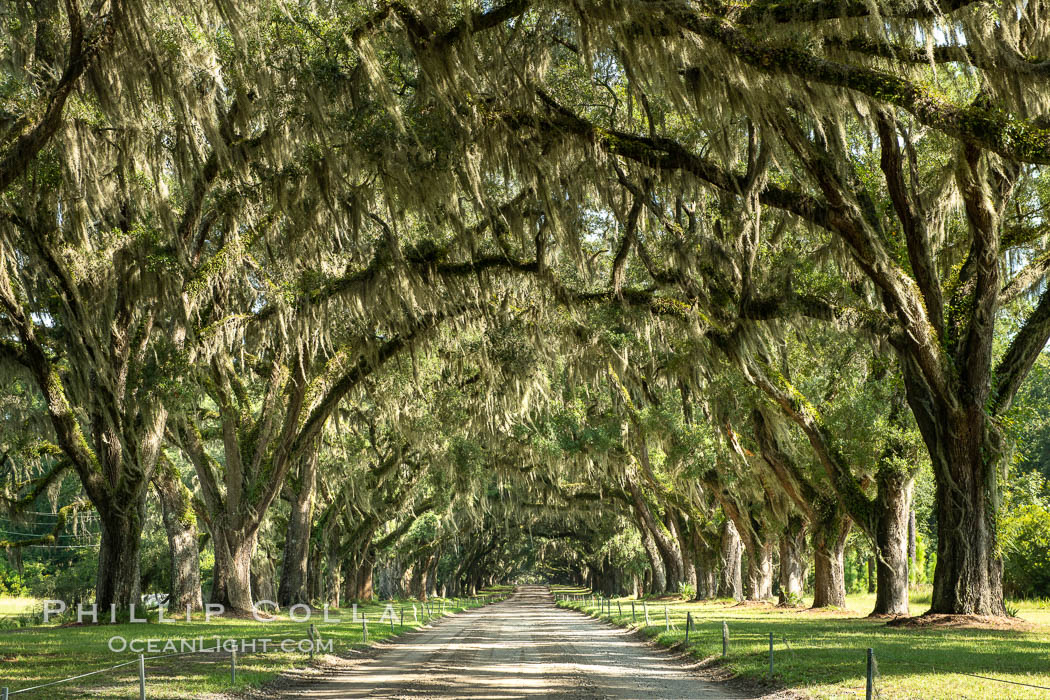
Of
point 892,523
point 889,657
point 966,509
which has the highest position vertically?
point 966,509

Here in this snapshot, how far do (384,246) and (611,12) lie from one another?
6.71m

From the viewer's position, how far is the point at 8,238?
12.0 metres

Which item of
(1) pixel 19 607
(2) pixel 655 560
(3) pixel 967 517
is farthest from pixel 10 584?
(3) pixel 967 517

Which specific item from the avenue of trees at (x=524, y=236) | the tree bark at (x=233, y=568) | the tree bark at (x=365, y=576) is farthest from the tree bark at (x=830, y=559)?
the tree bark at (x=365, y=576)

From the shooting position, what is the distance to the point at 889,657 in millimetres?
11211

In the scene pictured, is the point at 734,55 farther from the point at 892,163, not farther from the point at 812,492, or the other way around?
the point at 812,492

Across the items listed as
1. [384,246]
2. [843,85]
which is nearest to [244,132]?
[384,246]

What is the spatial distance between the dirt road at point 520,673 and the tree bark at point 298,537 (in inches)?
267

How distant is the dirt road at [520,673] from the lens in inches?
395

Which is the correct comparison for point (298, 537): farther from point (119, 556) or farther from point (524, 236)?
point (524, 236)

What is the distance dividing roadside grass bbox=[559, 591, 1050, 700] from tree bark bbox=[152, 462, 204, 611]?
11230mm

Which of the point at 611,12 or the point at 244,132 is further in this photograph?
the point at 244,132

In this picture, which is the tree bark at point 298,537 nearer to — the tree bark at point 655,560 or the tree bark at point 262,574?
the tree bark at point 262,574

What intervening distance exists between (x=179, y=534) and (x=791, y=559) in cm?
1857
